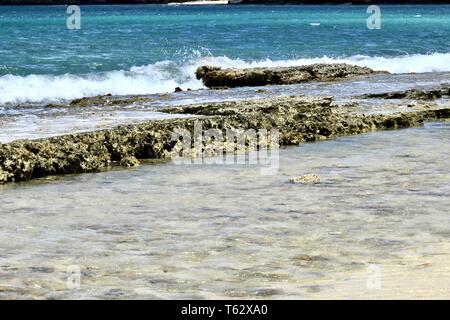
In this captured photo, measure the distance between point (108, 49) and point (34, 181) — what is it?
29405 millimetres

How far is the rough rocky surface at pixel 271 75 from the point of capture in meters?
20.1

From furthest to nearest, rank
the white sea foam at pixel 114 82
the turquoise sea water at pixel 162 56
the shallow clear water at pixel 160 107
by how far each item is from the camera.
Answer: the turquoise sea water at pixel 162 56 < the white sea foam at pixel 114 82 < the shallow clear water at pixel 160 107

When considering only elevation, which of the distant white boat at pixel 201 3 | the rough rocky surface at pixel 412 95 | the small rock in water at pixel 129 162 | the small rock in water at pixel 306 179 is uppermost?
the small rock in water at pixel 306 179

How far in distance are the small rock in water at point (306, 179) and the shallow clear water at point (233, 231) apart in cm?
8

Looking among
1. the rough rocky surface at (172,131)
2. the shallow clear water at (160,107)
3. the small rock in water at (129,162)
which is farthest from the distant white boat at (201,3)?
the small rock in water at (129,162)

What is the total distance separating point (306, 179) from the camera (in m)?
8.54

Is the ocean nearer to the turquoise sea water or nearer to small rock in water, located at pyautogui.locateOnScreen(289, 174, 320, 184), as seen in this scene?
small rock in water, located at pyautogui.locateOnScreen(289, 174, 320, 184)

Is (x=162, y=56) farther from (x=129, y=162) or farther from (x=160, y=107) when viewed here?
(x=129, y=162)

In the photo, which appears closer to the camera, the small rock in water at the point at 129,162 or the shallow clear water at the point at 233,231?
the shallow clear water at the point at 233,231

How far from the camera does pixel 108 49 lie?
3756cm

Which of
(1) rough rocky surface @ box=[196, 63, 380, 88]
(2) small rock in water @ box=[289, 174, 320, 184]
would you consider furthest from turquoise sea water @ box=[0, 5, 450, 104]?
(2) small rock in water @ box=[289, 174, 320, 184]

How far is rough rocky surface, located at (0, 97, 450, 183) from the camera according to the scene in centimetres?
900

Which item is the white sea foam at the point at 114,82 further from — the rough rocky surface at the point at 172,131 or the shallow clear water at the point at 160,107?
the rough rocky surface at the point at 172,131
